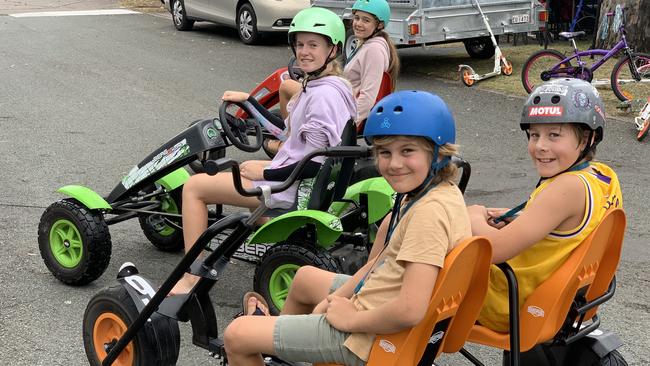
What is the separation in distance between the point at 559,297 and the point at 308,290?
96 cm

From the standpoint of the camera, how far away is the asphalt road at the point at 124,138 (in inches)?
Answer: 194

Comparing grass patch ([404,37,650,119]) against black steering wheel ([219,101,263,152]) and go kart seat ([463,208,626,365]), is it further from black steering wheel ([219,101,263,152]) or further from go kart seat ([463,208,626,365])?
go kart seat ([463,208,626,365])

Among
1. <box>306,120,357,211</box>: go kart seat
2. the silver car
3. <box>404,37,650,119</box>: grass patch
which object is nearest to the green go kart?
<box>306,120,357,211</box>: go kart seat

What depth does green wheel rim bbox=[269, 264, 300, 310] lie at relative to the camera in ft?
15.2

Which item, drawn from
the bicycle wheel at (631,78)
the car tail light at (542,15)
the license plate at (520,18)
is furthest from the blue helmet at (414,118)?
the car tail light at (542,15)

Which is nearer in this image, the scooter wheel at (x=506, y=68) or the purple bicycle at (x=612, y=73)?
the purple bicycle at (x=612, y=73)

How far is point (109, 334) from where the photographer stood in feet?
13.2

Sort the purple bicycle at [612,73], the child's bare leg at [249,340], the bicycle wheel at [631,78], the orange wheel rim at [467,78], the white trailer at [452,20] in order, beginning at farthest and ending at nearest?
1. the white trailer at [452,20]
2. the orange wheel rim at [467,78]
3. the purple bicycle at [612,73]
4. the bicycle wheel at [631,78]
5. the child's bare leg at [249,340]

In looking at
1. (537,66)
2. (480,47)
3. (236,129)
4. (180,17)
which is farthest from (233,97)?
(180,17)

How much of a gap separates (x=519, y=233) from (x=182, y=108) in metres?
7.55

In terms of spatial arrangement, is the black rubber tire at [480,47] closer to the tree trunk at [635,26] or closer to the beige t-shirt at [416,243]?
the tree trunk at [635,26]

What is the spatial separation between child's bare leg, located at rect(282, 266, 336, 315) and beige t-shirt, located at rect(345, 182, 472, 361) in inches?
14.1

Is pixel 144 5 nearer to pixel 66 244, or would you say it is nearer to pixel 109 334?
pixel 66 244

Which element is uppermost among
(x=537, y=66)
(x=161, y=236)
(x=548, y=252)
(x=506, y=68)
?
(x=548, y=252)
